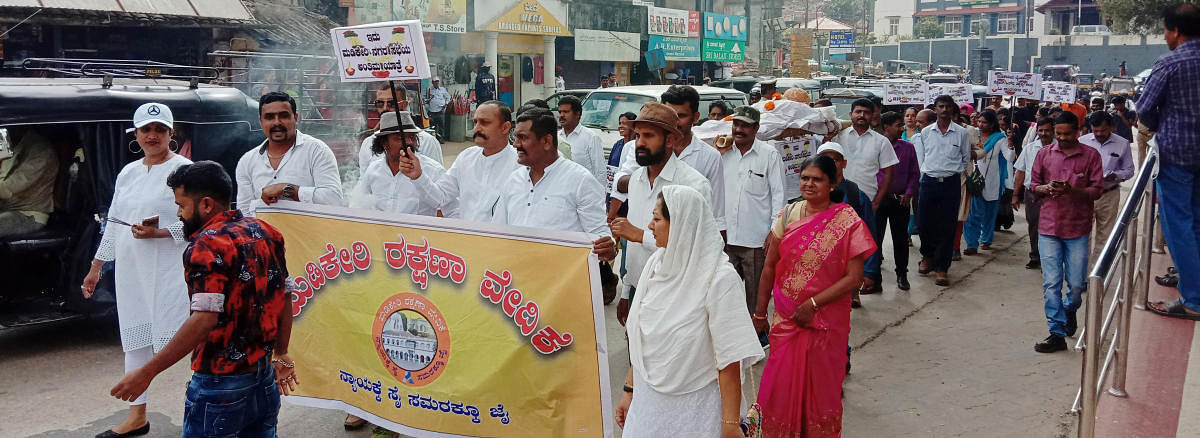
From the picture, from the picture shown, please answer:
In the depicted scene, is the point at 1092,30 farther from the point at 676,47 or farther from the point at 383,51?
the point at 383,51

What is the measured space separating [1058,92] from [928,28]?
68353 mm

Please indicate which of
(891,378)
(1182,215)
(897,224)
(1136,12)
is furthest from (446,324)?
(1136,12)

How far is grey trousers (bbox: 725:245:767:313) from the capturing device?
21.6 ft

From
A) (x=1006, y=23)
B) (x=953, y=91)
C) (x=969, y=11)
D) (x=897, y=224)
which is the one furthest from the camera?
(x=969, y=11)

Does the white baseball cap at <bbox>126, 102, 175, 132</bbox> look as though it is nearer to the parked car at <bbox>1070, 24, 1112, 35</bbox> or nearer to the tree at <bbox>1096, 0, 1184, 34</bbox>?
the tree at <bbox>1096, 0, 1184, 34</bbox>

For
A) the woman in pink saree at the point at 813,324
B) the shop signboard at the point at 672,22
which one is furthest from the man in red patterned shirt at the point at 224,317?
the shop signboard at the point at 672,22

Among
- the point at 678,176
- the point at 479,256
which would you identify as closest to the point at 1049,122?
the point at 678,176

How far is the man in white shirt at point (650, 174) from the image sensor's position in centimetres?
482

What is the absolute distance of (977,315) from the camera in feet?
27.2

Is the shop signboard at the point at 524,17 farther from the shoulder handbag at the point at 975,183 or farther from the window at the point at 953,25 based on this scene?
the window at the point at 953,25

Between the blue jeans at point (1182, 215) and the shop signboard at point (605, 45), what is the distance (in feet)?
79.5

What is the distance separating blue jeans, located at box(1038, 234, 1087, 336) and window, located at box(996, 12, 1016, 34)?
276ft

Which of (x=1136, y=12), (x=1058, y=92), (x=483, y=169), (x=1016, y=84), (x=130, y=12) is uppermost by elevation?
(x=1136, y=12)

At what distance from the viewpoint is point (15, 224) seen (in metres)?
6.67
